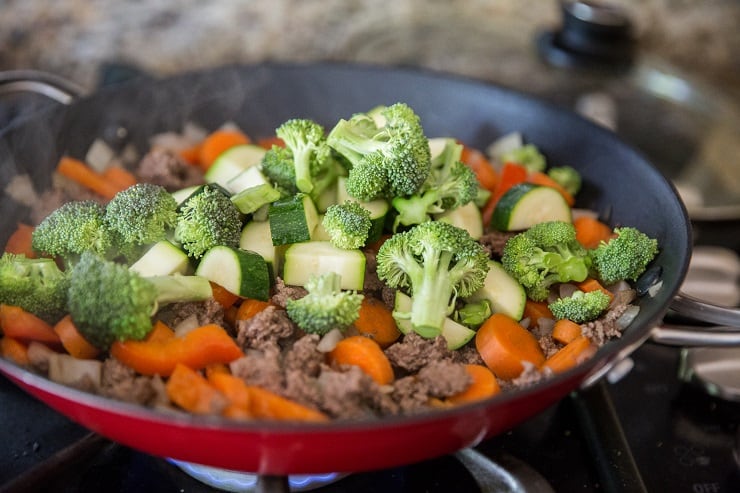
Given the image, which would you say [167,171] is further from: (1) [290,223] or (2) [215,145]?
(1) [290,223]

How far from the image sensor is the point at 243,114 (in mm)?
2158

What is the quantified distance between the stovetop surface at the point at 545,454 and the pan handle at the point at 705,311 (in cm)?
33

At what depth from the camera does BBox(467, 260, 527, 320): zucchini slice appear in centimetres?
152

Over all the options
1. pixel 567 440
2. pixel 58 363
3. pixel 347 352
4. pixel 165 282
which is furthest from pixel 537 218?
pixel 58 363

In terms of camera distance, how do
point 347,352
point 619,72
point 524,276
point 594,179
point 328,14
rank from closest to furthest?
1. point 347,352
2. point 524,276
3. point 594,179
4. point 619,72
5. point 328,14

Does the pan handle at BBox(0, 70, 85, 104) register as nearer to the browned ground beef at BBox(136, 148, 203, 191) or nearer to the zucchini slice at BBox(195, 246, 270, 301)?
the browned ground beef at BBox(136, 148, 203, 191)

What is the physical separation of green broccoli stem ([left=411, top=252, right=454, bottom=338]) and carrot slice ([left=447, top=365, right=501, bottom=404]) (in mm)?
110

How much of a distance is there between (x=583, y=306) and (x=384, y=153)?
21.1 inches

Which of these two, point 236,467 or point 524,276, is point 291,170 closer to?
point 524,276

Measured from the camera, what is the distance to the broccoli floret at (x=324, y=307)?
4.37ft

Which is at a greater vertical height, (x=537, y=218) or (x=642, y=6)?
(x=642, y=6)

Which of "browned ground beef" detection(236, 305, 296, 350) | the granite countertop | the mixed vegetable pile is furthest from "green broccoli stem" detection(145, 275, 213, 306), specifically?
the granite countertop

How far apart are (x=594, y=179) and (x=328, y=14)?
150cm

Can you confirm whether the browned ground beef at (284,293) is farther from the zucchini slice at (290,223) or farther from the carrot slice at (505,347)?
the carrot slice at (505,347)
